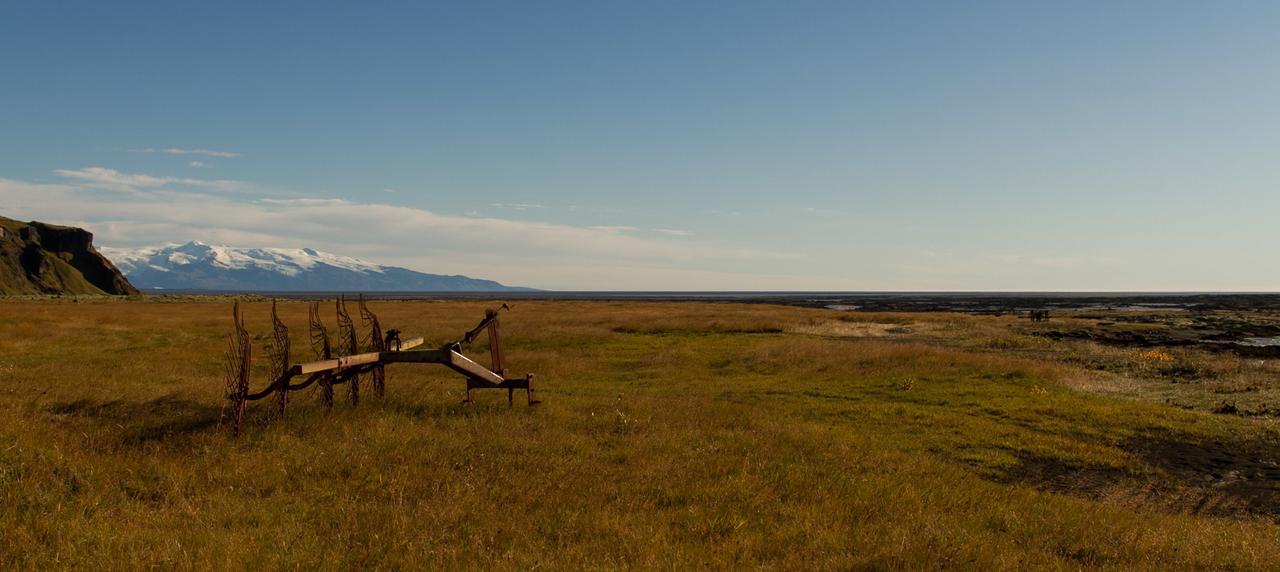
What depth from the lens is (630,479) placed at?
32.5 feet

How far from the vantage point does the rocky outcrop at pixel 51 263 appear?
143375mm

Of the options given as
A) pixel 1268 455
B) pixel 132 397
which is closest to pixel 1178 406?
pixel 1268 455

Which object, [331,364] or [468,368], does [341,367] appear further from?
[468,368]

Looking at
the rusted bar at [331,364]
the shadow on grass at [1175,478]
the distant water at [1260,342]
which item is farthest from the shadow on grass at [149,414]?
the distant water at [1260,342]

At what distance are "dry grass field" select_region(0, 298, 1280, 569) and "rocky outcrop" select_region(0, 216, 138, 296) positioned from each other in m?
164

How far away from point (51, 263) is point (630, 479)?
201529 mm

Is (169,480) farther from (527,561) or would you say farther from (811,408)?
(811,408)

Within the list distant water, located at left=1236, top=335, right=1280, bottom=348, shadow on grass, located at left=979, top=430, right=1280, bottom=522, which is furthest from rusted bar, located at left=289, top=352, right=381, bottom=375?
distant water, located at left=1236, top=335, right=1280, bottom=348

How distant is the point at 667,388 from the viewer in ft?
69.4

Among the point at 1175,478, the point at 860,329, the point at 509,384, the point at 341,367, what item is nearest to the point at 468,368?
the point at 509,384

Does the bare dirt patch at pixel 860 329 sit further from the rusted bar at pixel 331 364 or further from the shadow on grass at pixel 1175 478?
the rusted bar at pixel 331 364

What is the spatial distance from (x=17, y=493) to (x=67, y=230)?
214290 mm

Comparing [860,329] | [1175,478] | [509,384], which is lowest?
[1175,478]

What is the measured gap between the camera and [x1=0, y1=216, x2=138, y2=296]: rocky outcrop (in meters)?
143
